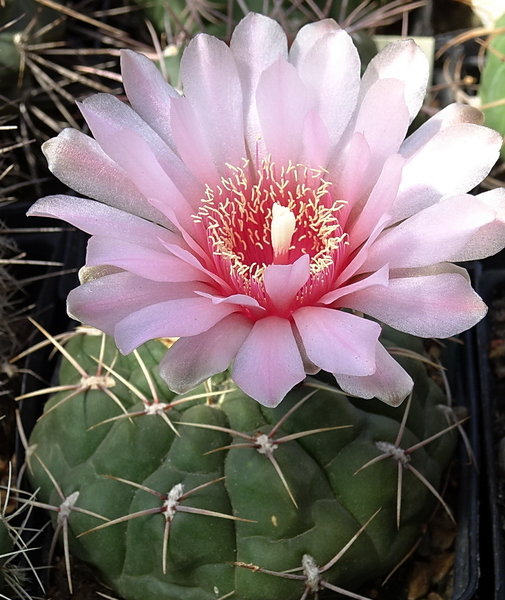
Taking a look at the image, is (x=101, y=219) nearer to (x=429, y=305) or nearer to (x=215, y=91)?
(x=215, y=91)

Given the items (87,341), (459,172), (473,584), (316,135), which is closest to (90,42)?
(87,341)

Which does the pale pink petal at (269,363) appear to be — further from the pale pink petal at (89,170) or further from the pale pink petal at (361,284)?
the pale pink petal at (89,170)

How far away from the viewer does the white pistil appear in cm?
66

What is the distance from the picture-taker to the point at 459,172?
63 cm

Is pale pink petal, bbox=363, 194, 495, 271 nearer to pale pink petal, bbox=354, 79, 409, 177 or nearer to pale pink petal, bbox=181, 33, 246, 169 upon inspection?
pale pink petal, bbox=354, 79, 409, 177

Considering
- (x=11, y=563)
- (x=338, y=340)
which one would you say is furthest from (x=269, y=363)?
(x=11, y=563)

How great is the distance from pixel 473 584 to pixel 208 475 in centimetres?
37

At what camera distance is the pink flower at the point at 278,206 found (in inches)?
22.0

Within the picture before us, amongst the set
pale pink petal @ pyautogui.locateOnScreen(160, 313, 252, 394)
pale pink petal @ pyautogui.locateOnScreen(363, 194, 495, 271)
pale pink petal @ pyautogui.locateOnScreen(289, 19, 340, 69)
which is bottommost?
pale pink petal @ pyautogui.locateOnScreen(160, 313, 252, 394)

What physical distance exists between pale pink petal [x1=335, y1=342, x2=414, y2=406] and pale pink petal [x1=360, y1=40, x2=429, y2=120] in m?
0.26

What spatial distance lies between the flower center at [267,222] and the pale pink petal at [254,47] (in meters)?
0.09

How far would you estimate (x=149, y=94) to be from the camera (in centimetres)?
69

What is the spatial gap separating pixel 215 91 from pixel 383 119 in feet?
0.56

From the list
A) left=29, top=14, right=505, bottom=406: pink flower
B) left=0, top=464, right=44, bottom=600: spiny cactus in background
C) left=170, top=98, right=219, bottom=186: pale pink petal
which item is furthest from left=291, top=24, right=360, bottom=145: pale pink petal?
left=0, top=464, right=44, bottom=600: spiny cactus in background
